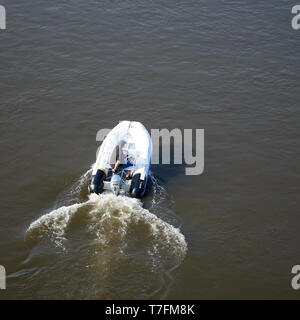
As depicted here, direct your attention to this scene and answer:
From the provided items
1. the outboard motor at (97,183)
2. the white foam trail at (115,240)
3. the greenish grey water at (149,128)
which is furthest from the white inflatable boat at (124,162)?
the greenish grey water at (149,128)

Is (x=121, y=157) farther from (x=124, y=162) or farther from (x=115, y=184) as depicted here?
(x=115, y=184)

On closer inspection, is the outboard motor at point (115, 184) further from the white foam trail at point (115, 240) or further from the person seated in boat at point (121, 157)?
the person seated in boat at point (121, 157)

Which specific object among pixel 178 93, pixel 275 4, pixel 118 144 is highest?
pixel 275 4

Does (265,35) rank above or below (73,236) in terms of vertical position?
above

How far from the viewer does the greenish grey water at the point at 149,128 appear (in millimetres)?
11422

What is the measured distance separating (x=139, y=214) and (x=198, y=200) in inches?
79.1

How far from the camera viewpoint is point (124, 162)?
14.4 m

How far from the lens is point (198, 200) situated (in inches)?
543

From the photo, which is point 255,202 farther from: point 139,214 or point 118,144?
point 118,144

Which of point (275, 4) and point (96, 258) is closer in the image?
point (96, 258)

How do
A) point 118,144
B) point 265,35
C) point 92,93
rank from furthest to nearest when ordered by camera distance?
1. point 265,35
2. point 92,93
3. point 118,144

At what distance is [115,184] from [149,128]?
3.97 m

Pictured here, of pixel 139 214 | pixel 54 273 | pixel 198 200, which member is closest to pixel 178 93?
pixel 198 200

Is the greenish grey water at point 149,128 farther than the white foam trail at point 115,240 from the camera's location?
Yes
